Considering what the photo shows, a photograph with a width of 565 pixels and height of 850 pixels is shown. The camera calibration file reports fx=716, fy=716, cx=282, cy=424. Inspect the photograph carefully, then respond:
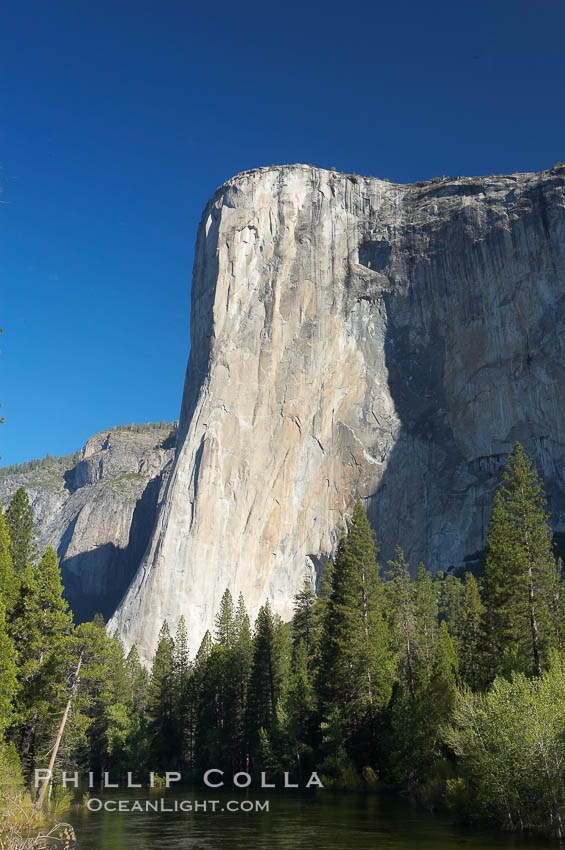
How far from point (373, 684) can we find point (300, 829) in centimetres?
1368

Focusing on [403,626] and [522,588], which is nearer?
[522,588]

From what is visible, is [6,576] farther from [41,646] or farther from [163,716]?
[163,716]

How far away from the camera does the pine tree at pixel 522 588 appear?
28.3 m

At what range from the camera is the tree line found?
20.2 m

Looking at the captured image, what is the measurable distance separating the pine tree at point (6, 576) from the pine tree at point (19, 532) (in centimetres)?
745

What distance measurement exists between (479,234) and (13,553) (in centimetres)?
9196

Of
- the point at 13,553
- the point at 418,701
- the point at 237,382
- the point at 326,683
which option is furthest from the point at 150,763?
the point at 237,382

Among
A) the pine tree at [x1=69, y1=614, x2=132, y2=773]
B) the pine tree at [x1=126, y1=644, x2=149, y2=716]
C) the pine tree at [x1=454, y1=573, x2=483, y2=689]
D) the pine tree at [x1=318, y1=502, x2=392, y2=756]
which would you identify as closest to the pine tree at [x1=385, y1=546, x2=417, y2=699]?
the pine tree at [x1=454, y1=573, x2=483, y2=689]

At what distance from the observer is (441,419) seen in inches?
4272

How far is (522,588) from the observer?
95.8 feet

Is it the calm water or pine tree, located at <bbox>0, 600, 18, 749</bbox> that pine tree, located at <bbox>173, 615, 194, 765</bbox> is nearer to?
the calm water

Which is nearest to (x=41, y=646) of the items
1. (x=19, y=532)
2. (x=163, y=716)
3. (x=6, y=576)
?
(x=6, y=576)

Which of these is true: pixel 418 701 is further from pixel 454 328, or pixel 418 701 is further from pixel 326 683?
pixel 454 328

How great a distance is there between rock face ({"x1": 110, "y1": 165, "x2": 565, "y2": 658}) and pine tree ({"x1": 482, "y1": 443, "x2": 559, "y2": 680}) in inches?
2671
